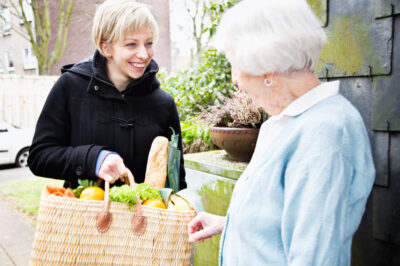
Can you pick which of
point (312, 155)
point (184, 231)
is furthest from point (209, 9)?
point (312, 155)

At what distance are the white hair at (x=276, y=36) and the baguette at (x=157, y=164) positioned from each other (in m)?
0.84

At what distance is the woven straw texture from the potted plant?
1.33 metres

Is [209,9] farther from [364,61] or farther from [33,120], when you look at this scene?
[33,120]

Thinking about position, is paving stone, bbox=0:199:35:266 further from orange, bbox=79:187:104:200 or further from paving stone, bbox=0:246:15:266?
orange, bbox=79:187:104:200

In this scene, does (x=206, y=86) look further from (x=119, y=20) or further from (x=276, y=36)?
(x=276, y=36)

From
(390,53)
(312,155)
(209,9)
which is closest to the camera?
(312,155)

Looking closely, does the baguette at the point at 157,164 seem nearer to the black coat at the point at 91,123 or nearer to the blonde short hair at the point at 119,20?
the black coat at the point at 91,123

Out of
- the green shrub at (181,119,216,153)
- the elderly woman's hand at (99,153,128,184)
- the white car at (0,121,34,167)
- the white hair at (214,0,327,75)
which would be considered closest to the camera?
the white hair at (214,0,327,75)

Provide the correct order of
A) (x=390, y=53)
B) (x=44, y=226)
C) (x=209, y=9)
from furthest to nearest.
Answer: (x=209, y=9) < (x=390, y=53) < (x=44, y=226)

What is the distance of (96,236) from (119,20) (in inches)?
39.1

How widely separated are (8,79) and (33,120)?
5.40 ft

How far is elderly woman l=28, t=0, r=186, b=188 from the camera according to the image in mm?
1719

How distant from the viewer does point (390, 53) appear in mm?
1771

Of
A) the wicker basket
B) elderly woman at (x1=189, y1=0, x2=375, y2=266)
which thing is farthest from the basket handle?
elderly woman at (x1=189, y1=0, x2=375, y2=266)
